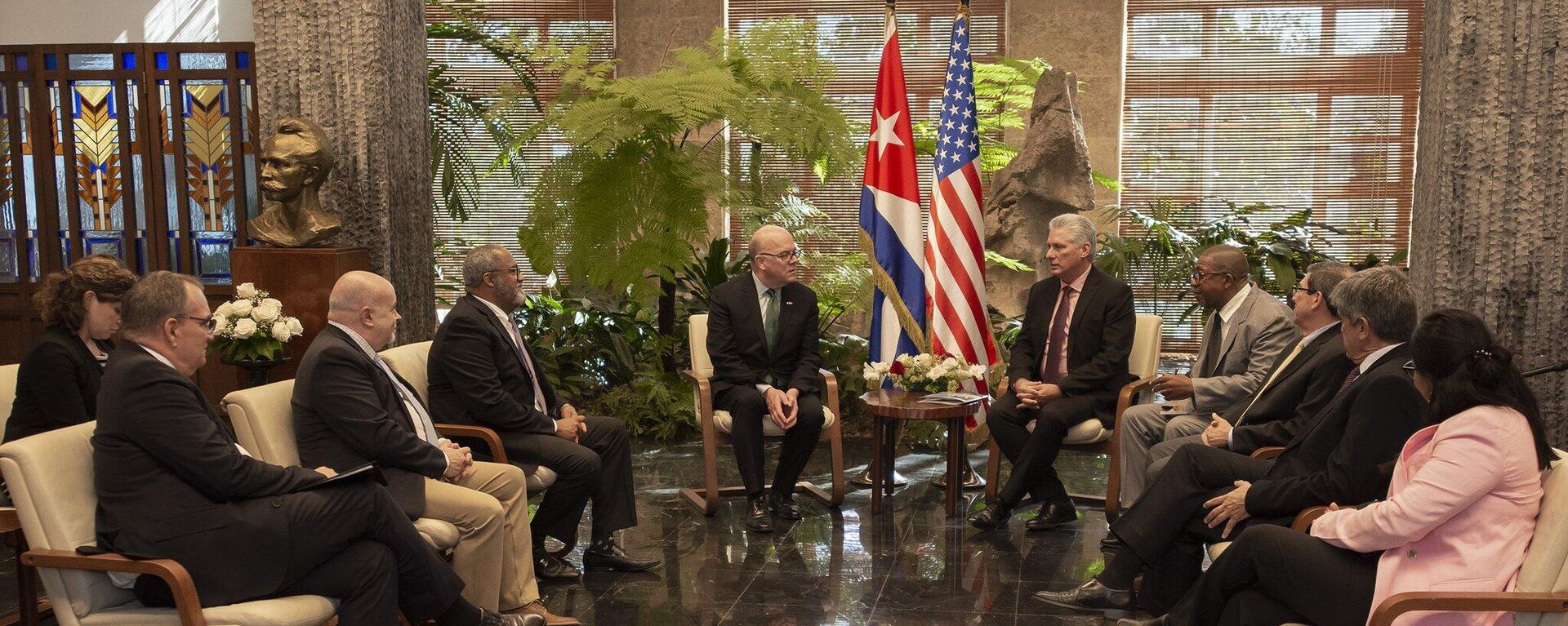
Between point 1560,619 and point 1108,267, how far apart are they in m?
6.37

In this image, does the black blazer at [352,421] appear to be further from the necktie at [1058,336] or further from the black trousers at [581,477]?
the necktie at [1058,336]

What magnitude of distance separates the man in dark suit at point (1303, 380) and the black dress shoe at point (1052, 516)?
106 cm

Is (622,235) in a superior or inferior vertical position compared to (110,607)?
superior

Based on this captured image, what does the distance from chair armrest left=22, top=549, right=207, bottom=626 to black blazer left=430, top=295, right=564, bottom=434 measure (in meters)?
1.76

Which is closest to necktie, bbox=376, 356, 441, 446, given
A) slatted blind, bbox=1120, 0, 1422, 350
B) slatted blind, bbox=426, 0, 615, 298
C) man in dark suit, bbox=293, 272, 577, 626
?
man in dark suit, bbox=293, 272, 577, 626

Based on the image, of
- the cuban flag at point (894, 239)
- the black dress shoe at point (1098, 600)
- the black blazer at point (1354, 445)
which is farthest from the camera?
the cuban flag at point (894, 239)

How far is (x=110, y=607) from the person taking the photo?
2920mm

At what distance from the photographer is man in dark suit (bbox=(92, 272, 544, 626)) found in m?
2.90

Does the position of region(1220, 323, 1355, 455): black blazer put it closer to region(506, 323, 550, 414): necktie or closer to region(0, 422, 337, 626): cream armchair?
region(506, 323, 550, 414): necktie

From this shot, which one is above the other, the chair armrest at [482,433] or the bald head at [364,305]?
the bald head at [364,305]

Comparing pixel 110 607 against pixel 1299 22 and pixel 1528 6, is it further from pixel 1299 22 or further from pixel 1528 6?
pixel 1299 22

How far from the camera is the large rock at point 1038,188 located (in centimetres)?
898

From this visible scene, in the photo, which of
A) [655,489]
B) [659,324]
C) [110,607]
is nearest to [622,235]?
[659,324]

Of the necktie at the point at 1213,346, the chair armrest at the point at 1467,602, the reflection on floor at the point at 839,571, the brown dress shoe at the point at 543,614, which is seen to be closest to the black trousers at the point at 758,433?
the reflection on floor at the point at 839,571
